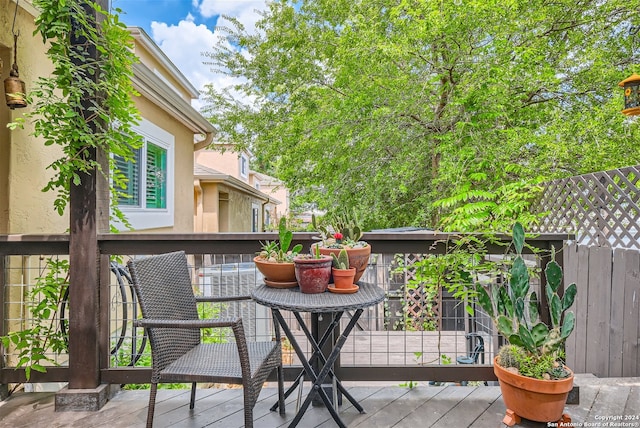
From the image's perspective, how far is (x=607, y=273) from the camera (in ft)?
9.18

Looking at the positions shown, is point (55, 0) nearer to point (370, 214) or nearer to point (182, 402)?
point (182, 402)

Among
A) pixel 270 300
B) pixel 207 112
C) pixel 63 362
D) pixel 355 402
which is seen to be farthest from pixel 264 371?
pixel 207 112

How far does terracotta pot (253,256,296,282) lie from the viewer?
1891 mm

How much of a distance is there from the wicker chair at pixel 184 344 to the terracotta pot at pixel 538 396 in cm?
124

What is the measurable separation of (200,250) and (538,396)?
2036mm

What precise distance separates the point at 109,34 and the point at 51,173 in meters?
1.37

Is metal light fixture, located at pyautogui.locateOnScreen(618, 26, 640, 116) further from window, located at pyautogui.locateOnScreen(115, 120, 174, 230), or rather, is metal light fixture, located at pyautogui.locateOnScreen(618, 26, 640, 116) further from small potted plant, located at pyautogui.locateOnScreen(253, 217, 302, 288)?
window, located at pyautogui.locateOnScreen(115, 120, 174, 230)

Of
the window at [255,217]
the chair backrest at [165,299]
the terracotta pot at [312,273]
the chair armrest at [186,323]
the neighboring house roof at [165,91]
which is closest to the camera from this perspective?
the chair armrest at [186,323]

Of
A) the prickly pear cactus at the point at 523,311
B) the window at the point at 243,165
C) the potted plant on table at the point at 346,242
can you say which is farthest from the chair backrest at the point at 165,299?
the window at the point at 243,165

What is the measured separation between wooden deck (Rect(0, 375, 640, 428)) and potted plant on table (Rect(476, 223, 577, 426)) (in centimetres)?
14

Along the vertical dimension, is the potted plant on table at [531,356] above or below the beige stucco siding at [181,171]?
below

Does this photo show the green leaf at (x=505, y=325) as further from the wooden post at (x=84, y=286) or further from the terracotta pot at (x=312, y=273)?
the wooden post at (x=84, y=286)

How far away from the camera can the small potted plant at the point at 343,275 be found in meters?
1.80

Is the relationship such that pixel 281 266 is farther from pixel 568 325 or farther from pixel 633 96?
pixel 633 96
